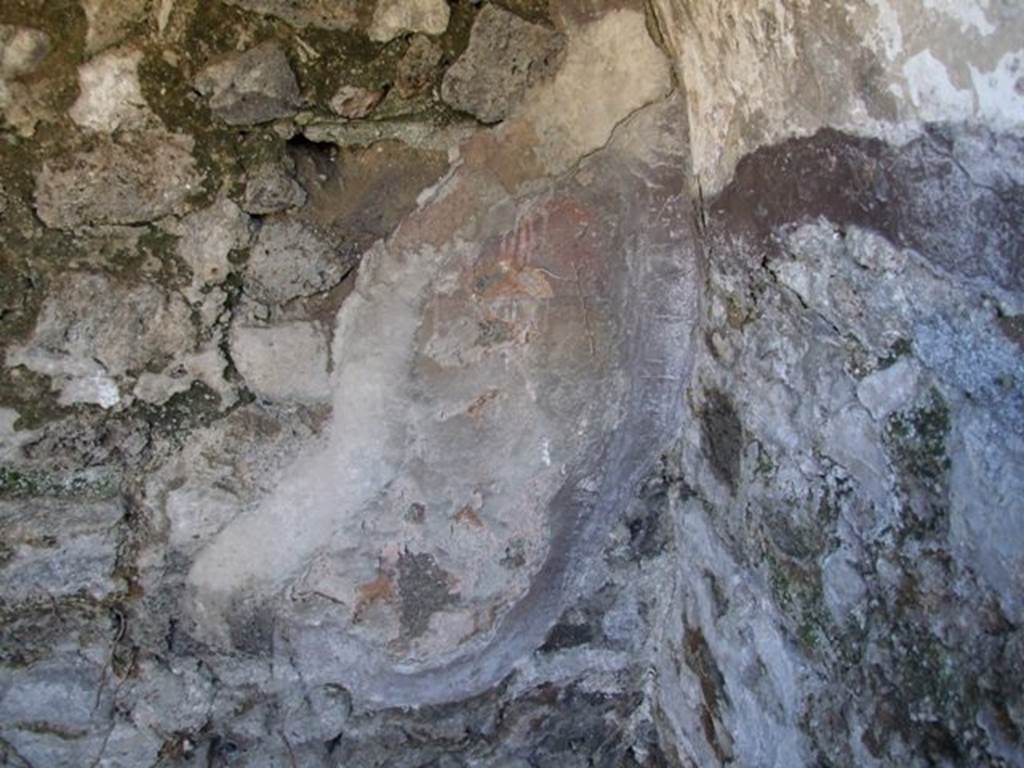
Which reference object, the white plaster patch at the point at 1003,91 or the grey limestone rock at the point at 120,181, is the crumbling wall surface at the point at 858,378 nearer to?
the white plaster patch at the point at 1003,91

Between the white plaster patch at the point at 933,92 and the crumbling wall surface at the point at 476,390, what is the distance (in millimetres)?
20

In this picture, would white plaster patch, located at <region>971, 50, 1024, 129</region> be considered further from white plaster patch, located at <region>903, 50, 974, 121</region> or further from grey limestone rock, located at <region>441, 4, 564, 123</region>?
grey limestone rock, located at <region>441, 4, 564, 123</region>

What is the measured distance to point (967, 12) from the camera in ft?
3.08

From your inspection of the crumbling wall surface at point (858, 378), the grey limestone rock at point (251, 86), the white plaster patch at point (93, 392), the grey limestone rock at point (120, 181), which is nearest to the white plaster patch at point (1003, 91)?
the crumbling wall surface at point (858, 378)

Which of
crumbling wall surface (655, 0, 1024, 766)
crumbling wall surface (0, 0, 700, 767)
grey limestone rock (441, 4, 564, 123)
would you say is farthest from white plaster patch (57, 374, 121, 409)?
crumbling wall surface (655, 0, 1024, 766)

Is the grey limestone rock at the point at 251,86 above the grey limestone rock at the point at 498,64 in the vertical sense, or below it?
above

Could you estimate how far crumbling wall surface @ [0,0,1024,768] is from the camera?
48.1 inches

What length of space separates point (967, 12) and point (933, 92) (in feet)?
0.31

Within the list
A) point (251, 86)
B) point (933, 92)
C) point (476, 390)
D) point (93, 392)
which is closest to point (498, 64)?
point (251, 86)

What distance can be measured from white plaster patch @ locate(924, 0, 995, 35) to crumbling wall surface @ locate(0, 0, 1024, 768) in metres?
0.08

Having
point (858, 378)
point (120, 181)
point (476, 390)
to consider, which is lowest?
point (858, 378)

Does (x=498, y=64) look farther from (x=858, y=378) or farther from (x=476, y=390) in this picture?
(x=858, y=378)

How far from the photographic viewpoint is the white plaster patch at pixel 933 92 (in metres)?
0.98

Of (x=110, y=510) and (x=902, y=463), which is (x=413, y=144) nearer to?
(x=110, y=510)
